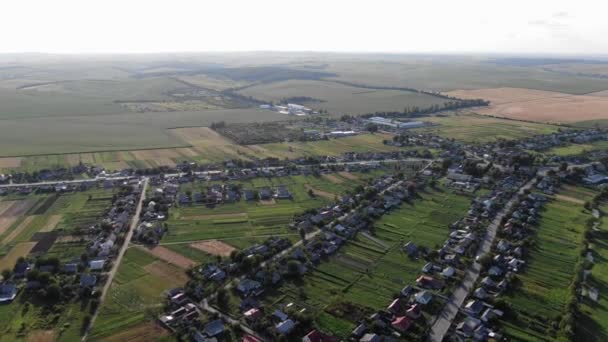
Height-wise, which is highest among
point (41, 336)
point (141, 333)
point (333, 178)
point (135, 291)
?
point (333, 178)

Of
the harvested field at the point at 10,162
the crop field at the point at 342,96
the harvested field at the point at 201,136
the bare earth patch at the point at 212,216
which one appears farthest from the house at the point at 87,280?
the crop field at the point at 342,96

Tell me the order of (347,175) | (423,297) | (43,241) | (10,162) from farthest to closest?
(10,162) → (347,175) → (43,241) → (423,297)

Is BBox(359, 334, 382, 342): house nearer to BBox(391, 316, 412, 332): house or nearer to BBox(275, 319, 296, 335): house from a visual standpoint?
BBox(391, 316, 412, 332): house

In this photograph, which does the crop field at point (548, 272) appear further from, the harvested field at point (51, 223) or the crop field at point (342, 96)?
the crop field at point (342, 96)

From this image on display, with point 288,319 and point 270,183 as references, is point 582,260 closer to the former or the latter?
point 288,319

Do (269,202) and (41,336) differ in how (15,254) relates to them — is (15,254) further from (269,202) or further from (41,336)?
(269,202)


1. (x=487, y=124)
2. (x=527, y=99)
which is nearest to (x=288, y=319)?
(x=487, y=124)

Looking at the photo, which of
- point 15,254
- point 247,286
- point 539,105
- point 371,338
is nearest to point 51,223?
point 15,254
